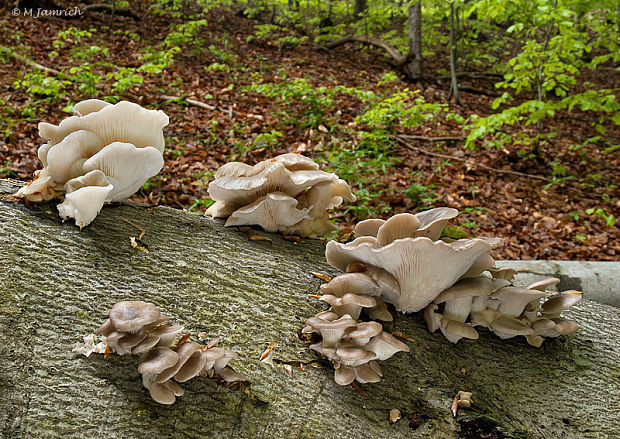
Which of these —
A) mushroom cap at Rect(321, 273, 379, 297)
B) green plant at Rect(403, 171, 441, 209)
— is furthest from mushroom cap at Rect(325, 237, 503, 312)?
green plant at Rect(403, 171, 441, 209)

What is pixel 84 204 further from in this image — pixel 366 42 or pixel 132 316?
pixel 366 42

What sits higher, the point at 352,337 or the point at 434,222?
the point at 434,222

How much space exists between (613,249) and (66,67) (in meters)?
10.1

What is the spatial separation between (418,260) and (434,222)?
202mm

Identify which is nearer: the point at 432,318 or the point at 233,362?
the point at 233,362

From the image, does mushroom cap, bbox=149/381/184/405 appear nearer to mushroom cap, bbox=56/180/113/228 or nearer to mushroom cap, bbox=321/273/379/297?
mushroom cap, bbox=321/273/379/297

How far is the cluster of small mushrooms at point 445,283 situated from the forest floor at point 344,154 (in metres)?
2.17

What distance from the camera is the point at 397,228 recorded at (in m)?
1.92

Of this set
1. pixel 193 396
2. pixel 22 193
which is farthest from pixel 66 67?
pixel 193 396

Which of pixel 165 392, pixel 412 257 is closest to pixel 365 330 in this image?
pixel 412 257

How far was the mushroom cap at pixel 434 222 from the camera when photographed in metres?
1.89

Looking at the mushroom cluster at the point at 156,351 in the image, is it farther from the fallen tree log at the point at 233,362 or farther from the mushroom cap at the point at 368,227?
the mushroom cap at the point at 368,227

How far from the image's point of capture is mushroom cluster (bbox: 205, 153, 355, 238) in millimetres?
2166

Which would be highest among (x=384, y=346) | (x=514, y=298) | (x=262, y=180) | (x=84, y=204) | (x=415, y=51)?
(x=415, y=51)
